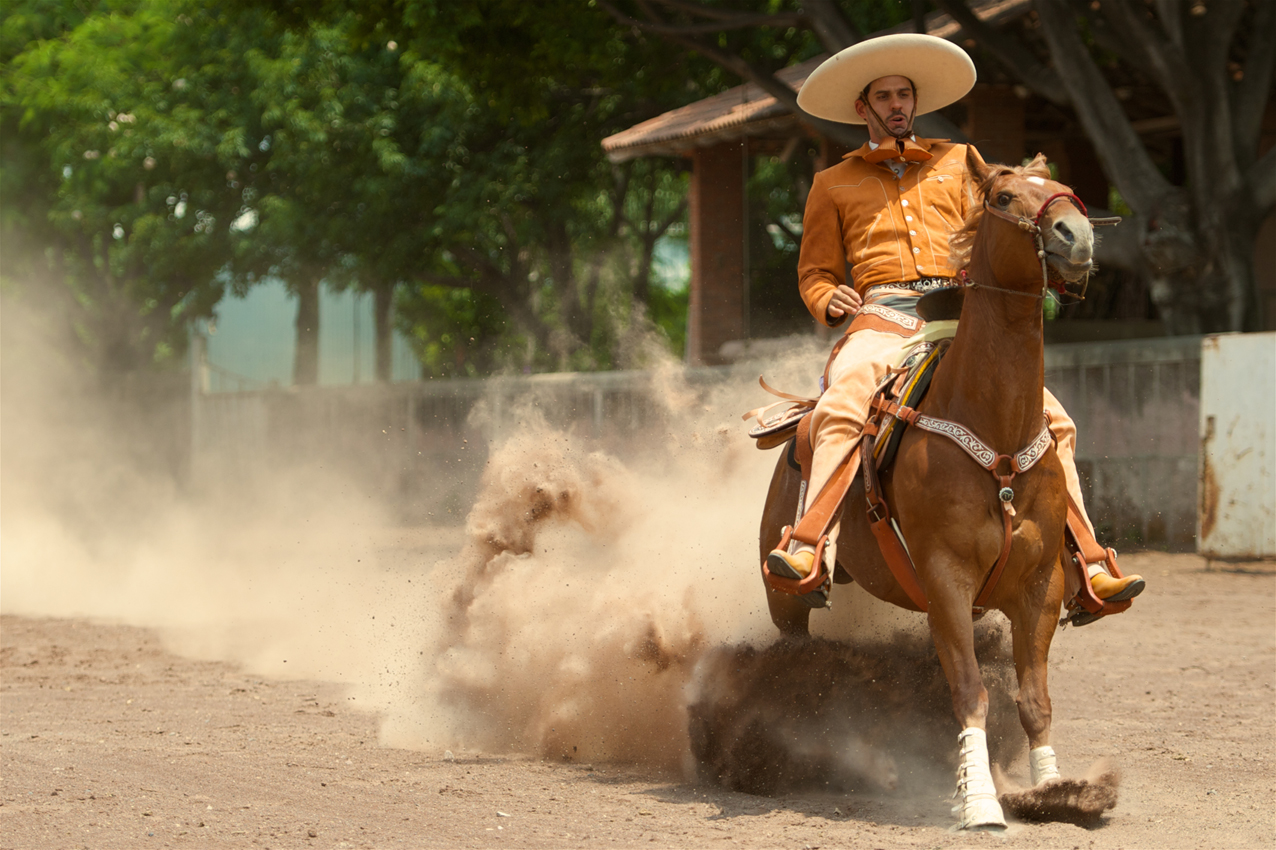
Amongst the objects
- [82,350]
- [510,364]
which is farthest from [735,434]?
[82,350]

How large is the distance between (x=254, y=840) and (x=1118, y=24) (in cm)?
1282

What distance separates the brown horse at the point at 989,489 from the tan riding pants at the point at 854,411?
271mm

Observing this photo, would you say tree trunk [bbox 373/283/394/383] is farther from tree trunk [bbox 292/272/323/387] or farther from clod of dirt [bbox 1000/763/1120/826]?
clod of dirt [bbox 1000/763/1120/826]

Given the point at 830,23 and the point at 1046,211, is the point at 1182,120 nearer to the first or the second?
the point at 830,23

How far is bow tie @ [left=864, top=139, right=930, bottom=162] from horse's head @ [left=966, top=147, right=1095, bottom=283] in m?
0.91

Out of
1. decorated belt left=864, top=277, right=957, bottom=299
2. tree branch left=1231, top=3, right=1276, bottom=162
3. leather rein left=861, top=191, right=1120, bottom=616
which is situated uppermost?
tree branch left=1231, top=3, right=1276, bottom=162

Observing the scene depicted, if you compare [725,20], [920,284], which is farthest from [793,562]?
[725,20]

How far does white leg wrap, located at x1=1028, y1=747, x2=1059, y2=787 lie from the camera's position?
17.5 feet

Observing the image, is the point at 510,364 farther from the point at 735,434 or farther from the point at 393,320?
the point at 735,434

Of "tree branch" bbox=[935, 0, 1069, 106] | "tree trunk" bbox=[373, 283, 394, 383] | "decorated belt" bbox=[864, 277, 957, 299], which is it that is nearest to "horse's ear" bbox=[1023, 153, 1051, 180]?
"decorated belt" bbox=[864, 277, 957, 299]

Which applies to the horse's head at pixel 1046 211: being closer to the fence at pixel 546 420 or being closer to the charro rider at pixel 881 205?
the charro rider at pixel 881 205

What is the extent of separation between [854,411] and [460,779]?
91.6 inches

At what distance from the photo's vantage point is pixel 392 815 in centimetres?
546

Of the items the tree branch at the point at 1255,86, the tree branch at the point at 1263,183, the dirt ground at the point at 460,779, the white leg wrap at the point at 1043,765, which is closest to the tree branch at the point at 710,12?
the tree branch at the point at 1255,86
